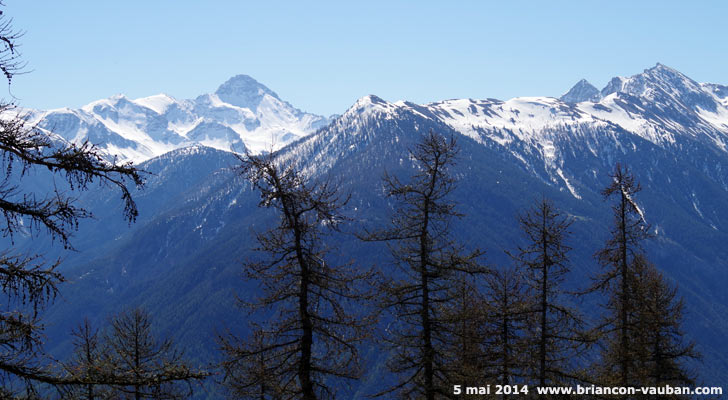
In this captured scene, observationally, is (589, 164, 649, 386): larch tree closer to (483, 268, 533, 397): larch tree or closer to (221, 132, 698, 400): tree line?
(221, 132, 698, 400): tree line

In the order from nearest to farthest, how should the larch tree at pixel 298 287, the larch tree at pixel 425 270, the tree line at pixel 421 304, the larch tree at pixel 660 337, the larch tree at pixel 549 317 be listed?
the larch tree at pixel 298 287 < the tree line at pixel 421 304 < the larch tree at pixel 425 270 < the larch tree at pixel 549 317 < the larch tree at pixel 660 337

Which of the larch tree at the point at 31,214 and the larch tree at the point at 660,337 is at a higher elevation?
the larch tree at the point at 660,337

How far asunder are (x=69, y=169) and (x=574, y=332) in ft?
65.9

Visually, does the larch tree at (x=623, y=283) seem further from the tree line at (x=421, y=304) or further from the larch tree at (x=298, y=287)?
the larch tree at (x=298, y=287)

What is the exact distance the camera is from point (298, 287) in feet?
55.4

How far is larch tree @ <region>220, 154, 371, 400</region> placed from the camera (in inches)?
637

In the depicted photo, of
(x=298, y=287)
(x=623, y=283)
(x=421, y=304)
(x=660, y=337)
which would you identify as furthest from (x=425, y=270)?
(x=660, y=337)

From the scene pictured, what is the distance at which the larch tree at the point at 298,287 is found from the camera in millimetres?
16188

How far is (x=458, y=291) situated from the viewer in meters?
21.1

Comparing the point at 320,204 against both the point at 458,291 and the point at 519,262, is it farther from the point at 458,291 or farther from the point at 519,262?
the point at 519,262

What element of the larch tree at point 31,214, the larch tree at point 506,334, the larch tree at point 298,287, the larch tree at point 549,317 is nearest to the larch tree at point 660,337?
the larch tree at point 549,317

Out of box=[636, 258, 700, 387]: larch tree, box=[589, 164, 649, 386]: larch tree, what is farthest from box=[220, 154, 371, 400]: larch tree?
box=[636, 258, 700, 387]: larch tree

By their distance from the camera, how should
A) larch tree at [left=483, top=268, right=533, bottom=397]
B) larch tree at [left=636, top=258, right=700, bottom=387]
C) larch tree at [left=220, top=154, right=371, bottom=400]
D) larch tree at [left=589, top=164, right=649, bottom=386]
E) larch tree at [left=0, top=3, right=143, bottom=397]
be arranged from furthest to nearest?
larch tree at [left=636, top=258, right=700, bottom=387] → larch tree at [left=589, top=164, right=649, bottom=386] → larch tree at [left=483, top=268, right=533, bottom=397] → larch tree at [left=220, top=154, right=371, bottom=400] → larch tree at [left=0, top=3, right=143, bottom=397]

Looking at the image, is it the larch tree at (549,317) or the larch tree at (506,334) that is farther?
the larch tree at (506,334)
